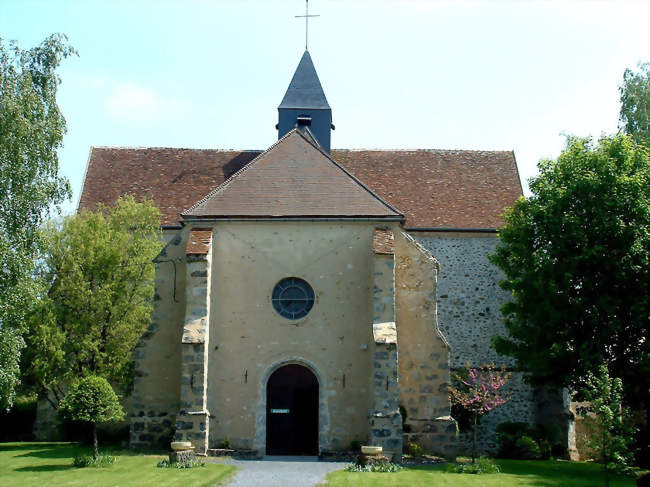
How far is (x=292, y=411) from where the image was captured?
20.3 metres

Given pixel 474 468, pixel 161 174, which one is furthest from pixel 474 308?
pixel 161 174

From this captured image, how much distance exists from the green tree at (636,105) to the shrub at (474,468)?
12459 mm

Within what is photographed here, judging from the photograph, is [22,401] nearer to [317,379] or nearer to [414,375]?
[317,379]

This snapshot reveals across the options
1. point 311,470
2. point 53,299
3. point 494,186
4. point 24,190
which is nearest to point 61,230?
point 53,299

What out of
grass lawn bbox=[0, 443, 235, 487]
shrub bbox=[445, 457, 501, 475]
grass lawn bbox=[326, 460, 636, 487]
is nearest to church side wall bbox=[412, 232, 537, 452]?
grass lawn bbox=[326, 460, 636, 487]

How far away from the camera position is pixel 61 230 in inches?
942

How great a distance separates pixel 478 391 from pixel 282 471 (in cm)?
564

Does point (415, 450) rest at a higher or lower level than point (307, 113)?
lower

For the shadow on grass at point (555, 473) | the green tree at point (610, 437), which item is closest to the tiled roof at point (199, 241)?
the shadow on grass at point (555, 473)

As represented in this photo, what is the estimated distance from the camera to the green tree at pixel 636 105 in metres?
24.8

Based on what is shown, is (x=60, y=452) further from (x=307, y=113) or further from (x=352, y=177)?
(x=307, y=113)

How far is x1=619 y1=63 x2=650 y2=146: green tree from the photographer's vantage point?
24.8m

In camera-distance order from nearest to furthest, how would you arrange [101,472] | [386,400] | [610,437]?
[610,437] → [101,472] → [386,400]

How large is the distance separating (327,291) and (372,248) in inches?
68.7
